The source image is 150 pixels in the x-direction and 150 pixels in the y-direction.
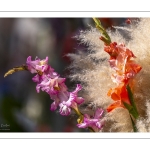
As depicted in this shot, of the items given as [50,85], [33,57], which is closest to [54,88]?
[50,85]

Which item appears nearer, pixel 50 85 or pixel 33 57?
pixel 50 85
